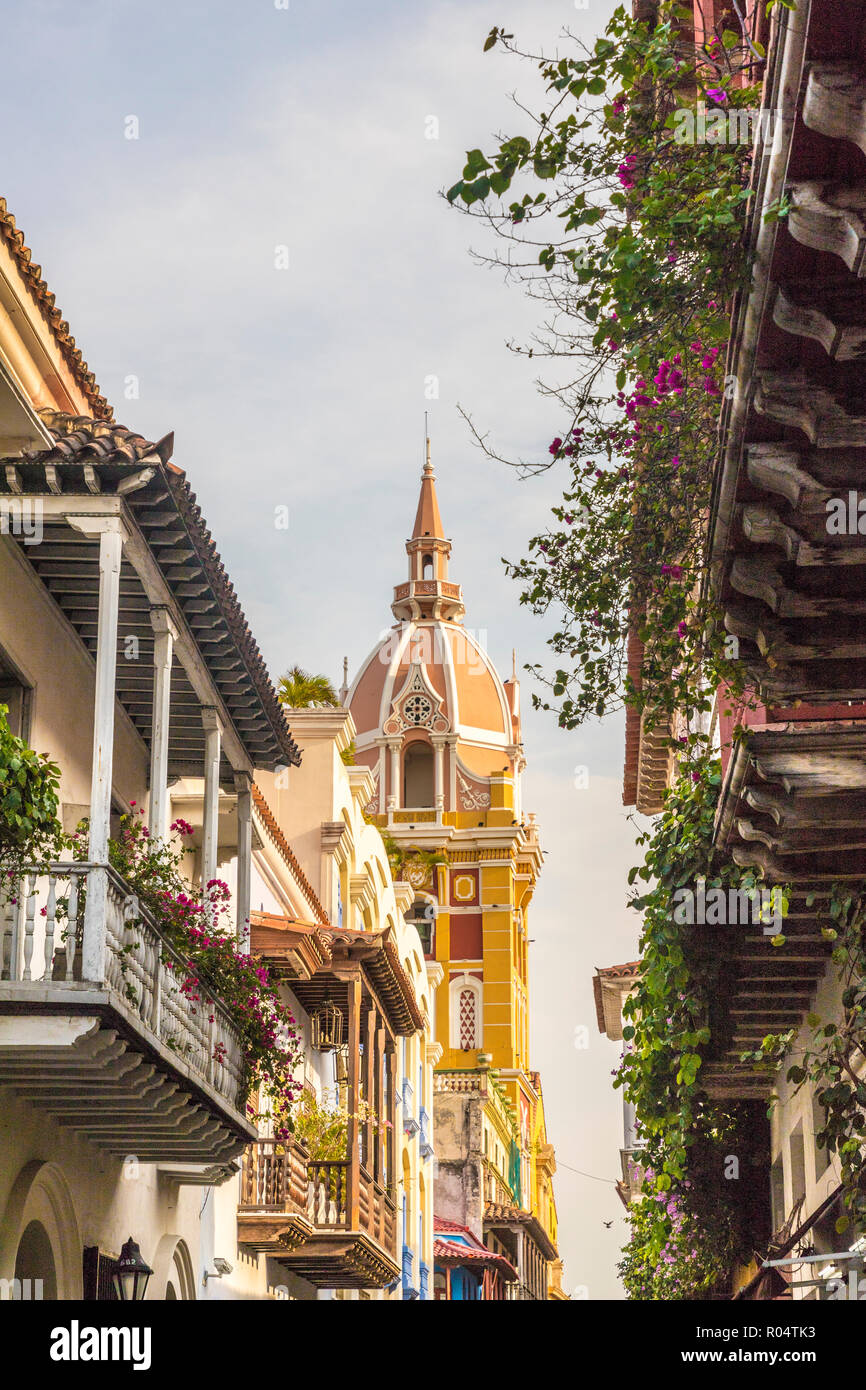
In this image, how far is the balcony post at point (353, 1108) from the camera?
19750 millimetres

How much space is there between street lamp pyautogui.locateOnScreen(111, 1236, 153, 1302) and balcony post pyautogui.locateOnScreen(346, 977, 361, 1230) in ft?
29.3

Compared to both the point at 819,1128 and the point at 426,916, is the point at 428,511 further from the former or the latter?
the point at 819,1128

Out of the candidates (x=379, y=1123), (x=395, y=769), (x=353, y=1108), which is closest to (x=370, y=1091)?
(x=379, y=1123)

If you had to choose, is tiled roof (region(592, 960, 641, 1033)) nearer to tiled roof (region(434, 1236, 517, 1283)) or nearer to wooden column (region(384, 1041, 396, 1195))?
wooden column (region(384, 1041, 396, 1195))

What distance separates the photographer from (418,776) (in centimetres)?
7419

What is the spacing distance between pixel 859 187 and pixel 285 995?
18077 mm

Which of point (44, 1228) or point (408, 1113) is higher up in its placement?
point (408, 1113)

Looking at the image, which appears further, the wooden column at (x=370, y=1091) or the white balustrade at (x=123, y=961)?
the wooden column at (x=370, y=1091)

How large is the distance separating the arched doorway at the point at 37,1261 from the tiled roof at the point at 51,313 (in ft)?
21.1

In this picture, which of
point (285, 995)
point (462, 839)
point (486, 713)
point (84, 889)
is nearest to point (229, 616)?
point (84, 889)

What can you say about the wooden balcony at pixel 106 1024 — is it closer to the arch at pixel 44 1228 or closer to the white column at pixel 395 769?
the arch at pixel 44 1228

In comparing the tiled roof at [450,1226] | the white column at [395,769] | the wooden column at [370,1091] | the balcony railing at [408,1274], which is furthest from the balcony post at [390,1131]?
the white column at [395,769]

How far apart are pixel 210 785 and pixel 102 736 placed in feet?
12.8
